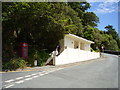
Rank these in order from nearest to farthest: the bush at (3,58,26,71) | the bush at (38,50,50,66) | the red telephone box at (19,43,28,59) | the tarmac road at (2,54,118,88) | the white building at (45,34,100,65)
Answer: the tarmac road at (2,54,118,88), the bush at (3,58,26,71), the red telephone box at (19,43,28,59), the bush at (38,50,50,66), the white building at (45,34,100,65)

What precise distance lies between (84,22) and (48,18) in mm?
29376

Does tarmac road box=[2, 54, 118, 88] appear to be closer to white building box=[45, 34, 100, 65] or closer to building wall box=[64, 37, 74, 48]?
white building box=[45, 34, 100, 65]

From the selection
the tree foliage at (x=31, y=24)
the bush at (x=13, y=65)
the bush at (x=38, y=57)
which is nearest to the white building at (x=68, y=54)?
the bush at (x=38, y=57)

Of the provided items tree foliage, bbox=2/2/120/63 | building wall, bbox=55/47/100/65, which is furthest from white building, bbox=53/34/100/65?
tree foliage, bbox=2/2/120/63

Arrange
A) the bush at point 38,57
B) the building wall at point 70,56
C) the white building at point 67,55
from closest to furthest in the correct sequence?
the bush at point 38,57
the white building at point 67,55
the building wall at point 70,56

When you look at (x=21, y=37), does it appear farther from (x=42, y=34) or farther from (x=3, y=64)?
(x=3, y=64)

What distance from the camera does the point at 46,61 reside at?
15602mm

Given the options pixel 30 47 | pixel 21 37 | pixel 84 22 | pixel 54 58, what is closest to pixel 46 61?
pixel 54 58

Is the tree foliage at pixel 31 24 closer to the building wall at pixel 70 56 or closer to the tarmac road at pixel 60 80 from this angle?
the building wall at pixel 70 56

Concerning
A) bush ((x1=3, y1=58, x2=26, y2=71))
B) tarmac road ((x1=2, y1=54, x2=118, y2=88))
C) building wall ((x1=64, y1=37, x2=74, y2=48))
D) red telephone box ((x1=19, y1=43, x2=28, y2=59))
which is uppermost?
building wall ((x1=64, y1=37, x2=74, y2=48))

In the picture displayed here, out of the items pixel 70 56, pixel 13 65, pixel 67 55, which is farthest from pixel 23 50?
pixel 70 56

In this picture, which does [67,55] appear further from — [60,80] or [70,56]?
[60,80]

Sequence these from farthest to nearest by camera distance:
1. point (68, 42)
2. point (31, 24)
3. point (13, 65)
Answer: point (68, 42) → point (31, 24) → point (13, 65)

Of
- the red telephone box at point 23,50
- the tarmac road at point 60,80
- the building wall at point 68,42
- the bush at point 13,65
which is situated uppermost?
the building wall at point 68,42
